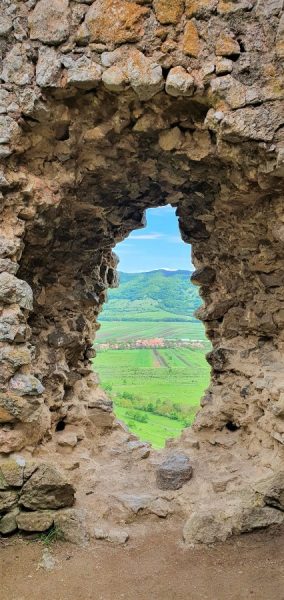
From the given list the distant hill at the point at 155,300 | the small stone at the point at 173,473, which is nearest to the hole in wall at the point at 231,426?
the small stone at the point at 173,473

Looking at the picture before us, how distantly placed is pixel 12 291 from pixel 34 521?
264 cm

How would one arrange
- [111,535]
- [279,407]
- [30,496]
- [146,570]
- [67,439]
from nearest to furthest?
[146,570]
[30,496]
[111,535]
[279,407]
[67,439]

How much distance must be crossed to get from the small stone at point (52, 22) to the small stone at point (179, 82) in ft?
4.43

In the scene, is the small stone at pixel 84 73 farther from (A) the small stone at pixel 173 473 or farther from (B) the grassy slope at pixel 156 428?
(B) the grassy slope at pixel 156 428

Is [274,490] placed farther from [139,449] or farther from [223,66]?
[223,66]

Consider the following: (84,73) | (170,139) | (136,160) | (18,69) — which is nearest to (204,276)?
(136,160)

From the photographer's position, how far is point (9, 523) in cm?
496

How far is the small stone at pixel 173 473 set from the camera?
20.2 feet

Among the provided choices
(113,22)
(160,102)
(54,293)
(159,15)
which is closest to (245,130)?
(160,102)

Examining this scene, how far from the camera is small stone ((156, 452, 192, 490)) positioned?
20.2 feet

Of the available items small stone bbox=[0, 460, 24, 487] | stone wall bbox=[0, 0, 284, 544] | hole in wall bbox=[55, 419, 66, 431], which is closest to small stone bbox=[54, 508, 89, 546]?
small stone bbox=[0, 460, 24, 487]

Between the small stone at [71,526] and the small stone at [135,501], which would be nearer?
the small stone at [71,526]

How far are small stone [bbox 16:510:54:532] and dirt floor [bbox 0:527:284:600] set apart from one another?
0.48ft

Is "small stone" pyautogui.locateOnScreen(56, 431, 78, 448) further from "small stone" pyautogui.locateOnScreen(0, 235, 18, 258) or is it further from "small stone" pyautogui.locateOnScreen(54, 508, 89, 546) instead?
"small stone" pyautogui.locateOnScreen(0, 235, 18, 258)
